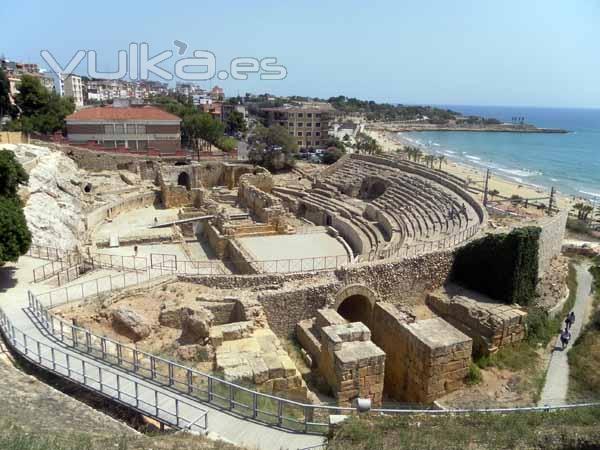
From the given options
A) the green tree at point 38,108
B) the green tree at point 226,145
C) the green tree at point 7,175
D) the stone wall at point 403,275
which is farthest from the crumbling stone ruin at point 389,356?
the green tree at point 38,108

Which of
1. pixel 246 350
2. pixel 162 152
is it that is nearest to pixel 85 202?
pixel 162 152

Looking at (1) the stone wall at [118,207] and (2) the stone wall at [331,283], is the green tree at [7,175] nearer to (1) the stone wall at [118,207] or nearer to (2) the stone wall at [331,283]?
(2) the stone wall at [331,283]

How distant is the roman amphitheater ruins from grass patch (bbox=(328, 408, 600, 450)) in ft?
3.31

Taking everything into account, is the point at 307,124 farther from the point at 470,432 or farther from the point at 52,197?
the point at 470,432

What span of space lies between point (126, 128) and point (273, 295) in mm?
38081

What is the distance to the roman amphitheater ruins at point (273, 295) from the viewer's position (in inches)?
474

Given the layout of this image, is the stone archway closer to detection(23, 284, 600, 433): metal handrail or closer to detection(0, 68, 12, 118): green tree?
detection(23, 284, 600, 433): metal handrail

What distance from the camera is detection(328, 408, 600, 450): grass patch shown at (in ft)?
27.5

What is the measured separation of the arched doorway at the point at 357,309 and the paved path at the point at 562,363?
20.5 feet

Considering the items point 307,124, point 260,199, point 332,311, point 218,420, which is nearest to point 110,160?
point 260,199

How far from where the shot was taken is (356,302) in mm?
18797

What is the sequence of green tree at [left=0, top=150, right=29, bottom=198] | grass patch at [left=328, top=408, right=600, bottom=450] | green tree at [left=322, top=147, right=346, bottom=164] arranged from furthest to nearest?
green tree at [left=322, top=147, right=346, bottom=164]
green tree at [left=0, top=150, right=29, bottom=198]
grass patch at [left=328, top=408, right=600, bottom=450]

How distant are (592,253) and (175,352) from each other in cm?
2504

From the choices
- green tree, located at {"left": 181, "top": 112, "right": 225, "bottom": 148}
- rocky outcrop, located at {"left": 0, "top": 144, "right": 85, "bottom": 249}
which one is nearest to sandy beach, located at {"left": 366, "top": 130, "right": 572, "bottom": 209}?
green tree, located at {"left": 181, "top": 112, "right": 225, "bottom": 148}
